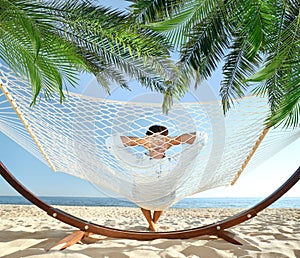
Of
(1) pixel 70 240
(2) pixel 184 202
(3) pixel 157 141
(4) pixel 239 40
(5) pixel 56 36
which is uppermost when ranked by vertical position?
(4) pixel 239 40

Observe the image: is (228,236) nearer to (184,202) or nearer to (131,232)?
(131,232)

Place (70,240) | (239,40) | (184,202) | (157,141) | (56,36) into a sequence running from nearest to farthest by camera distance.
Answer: (70,240)
(56,36)
(157,141)
(239,40)
(184,202)

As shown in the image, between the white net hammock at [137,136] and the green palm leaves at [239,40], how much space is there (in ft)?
0.73

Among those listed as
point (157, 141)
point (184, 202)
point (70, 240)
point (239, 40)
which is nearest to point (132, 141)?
point (157, 141)

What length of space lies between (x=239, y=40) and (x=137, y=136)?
0.95 m

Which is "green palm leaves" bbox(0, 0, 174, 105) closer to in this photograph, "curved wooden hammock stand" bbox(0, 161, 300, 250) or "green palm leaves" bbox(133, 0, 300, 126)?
"green palm leaves" bbox(133, 0, 300, 126)

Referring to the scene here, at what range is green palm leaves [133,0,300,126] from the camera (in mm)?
1188

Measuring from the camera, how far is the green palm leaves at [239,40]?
1.19 meters

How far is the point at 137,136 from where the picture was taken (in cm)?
204

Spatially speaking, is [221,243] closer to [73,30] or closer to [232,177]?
[232,177]

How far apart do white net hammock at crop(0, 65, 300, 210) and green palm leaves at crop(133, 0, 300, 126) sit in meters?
0.22

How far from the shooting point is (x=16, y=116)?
73.0 inches

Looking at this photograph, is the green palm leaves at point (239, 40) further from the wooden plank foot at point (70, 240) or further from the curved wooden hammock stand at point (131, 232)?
the wooden plank foot at point (70, 240)

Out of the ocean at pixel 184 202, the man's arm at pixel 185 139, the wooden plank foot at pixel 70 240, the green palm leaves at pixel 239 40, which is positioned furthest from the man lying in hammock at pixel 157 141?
the ocean at pixel 184 202
